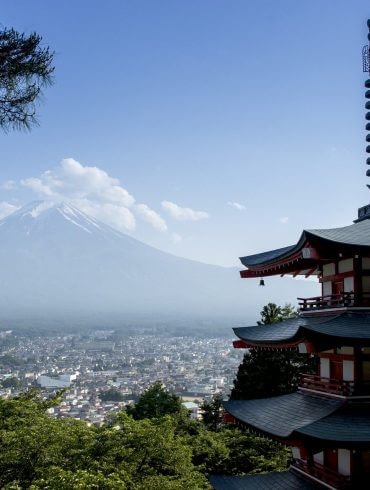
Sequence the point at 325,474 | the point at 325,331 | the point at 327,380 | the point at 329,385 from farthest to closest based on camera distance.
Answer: the point at 327,380 < the point at 329,385 < the point at 325,474 < the point at 325,331

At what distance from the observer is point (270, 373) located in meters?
28.0

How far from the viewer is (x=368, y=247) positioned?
11.8 metres

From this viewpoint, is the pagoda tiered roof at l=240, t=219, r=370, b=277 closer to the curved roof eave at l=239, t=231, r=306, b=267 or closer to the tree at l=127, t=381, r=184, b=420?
the curved roof eave at l=239, t=231, r=306, b=267

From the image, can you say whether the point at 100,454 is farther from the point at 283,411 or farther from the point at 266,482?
the point at 283,411

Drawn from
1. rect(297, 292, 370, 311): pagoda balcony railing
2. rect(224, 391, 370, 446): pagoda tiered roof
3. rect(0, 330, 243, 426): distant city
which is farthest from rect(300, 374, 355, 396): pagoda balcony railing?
rect(0, 330, 243, 426): distant city

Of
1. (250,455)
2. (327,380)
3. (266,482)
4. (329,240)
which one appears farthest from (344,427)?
(250,455)

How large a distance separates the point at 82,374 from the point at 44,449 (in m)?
85.5

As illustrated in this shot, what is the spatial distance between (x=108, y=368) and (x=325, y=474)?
10137 cm

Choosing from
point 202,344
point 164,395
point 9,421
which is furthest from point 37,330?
point 9,421

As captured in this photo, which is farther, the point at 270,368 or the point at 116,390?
the point at 116,390

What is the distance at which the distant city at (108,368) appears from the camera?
66.6 m

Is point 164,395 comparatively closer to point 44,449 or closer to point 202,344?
point 44,449

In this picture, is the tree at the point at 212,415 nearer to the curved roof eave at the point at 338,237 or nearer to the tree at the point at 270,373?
the tree at the point at 270,373

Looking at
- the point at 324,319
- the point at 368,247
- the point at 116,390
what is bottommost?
the point at 116,390
